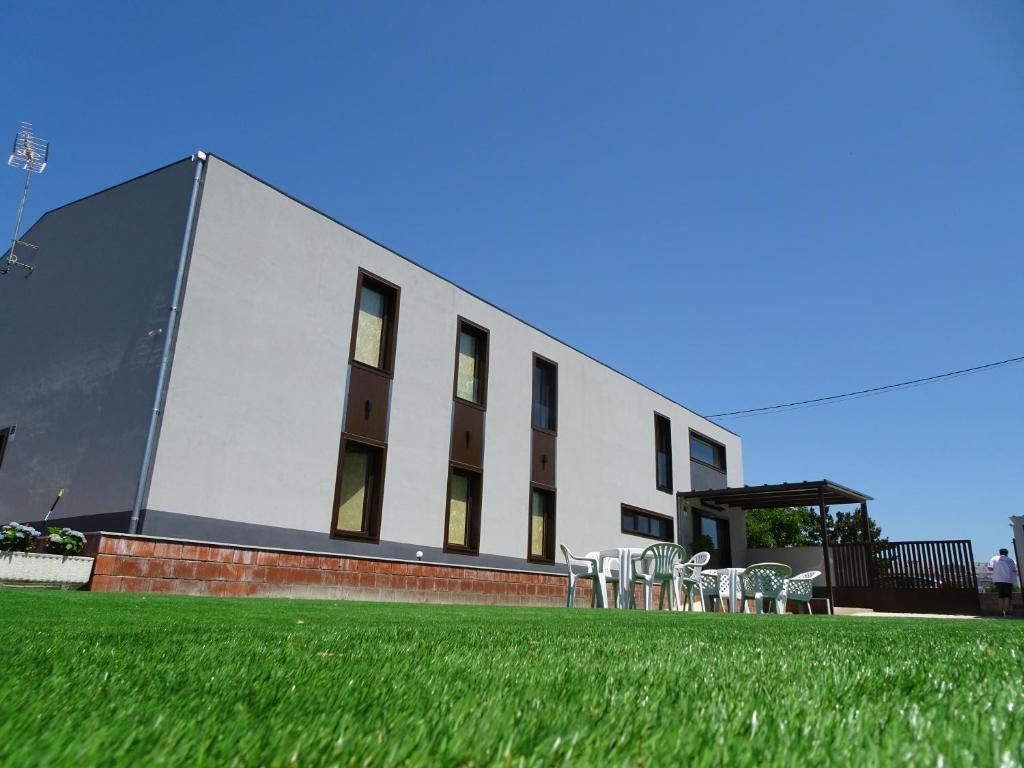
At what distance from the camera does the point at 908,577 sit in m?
17.3

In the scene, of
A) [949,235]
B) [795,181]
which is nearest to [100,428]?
[795,181]

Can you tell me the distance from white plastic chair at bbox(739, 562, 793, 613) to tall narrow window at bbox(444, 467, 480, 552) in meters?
5.15

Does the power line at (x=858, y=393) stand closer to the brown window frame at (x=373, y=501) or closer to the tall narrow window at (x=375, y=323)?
the tall narrow window at (x=375, y=323)

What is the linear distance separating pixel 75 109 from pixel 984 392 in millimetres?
25065

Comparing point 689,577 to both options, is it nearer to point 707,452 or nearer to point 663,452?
point 663,452

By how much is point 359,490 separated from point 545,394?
586 cm

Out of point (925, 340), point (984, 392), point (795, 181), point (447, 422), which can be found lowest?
point (447, 422)

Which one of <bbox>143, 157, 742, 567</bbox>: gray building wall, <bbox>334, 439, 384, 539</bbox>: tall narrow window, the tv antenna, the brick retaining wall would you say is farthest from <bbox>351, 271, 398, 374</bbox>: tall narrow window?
the tv antenna

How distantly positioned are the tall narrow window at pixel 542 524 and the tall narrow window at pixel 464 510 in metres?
1.70

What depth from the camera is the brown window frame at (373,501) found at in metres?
10.7

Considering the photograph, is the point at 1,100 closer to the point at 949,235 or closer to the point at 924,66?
the point at 924,66

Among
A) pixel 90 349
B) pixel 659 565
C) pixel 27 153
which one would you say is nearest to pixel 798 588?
pixel 659 565

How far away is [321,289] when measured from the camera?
11242 millimetres

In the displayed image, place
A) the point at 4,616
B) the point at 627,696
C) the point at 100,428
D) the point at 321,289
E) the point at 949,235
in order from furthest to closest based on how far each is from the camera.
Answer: the point at 949,235
the point at 321,289
the point at 100,428
the point at 4,616
the point at 627,696
